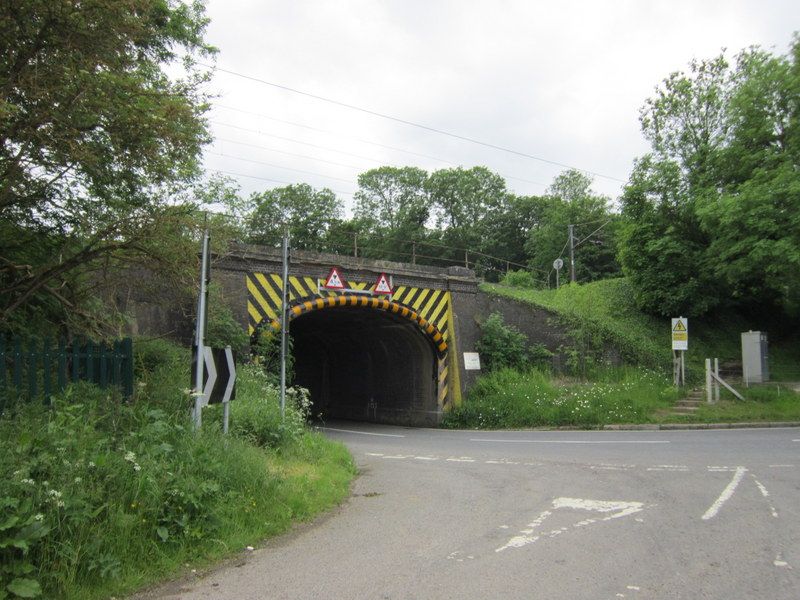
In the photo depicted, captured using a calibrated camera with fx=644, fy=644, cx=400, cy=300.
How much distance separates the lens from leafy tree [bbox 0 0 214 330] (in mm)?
7273

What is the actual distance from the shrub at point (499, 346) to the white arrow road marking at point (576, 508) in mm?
14977

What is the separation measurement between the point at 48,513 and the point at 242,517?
178 cm

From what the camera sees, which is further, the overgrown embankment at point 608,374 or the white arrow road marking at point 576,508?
the overgrown embankment at point 608,374

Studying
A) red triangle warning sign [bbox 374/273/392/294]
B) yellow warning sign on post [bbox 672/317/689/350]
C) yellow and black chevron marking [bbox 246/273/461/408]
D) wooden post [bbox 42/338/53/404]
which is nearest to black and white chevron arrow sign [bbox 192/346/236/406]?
wooden post [bbox 42/338/53/404]

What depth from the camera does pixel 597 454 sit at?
1193cm

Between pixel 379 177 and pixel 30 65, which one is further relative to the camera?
pixel 379 177

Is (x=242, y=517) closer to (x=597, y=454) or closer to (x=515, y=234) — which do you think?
(x=597, y=454)

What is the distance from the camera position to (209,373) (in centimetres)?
724

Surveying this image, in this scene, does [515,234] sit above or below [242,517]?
above

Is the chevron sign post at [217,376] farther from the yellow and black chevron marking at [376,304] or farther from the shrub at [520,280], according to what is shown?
the shrub at [520,280]

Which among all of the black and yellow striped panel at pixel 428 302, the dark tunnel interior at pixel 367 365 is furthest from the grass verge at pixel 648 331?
the dark tunnel interior at pixel 367 365

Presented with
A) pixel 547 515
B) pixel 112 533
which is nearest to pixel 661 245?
pixel 547 515

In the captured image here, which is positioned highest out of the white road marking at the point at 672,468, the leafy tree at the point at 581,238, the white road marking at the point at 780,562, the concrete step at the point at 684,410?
the leafy tree at the point at 581,238

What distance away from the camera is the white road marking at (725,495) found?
6718 millimetres
